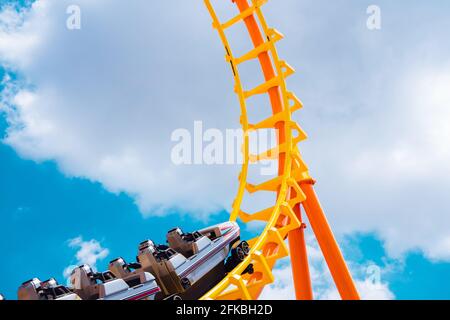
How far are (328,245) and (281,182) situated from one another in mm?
1553

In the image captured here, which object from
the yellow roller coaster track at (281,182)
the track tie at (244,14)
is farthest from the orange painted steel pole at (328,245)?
the track tie at (244,14)

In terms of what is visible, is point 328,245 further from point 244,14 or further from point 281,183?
point 244,14

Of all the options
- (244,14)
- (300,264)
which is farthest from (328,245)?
(244,14)

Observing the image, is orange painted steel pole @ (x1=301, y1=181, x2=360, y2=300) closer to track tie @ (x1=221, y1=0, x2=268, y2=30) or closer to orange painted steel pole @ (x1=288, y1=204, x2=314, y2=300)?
orange painted steel pole @ (x1=288, y1=204, x2=314, y2=300)

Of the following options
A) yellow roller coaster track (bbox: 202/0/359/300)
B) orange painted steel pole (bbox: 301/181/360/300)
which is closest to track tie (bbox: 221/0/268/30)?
yellow roller coaster track (bbox: 202/0/359/300)

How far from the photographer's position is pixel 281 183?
30.3ft

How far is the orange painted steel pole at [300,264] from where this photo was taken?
8.83 metres

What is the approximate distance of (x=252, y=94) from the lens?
34.4ft

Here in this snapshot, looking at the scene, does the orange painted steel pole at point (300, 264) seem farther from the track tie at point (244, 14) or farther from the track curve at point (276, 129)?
the track tie at point (244, 14)

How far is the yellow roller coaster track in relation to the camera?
A: 319 inches

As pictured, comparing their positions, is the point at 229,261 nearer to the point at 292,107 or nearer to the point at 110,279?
the point at 110,279

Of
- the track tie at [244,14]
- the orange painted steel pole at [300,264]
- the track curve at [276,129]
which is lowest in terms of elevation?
the orange painted steel pole at [300,264]
